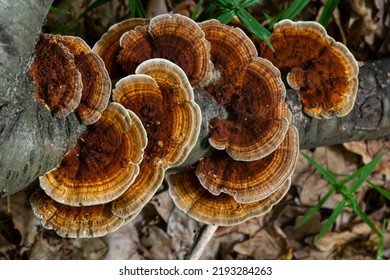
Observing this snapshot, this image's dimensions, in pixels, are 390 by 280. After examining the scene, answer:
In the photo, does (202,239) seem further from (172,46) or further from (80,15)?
(80,15)

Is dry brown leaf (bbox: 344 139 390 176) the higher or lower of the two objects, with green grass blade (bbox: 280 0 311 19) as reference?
lower

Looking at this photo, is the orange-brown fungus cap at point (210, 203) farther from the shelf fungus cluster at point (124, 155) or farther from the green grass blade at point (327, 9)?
the green grass blade at point (327, 9)

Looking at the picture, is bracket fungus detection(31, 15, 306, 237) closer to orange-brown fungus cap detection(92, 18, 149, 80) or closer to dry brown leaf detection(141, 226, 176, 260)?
orange-brown fungus cap detection(92, 18, 149, 80)

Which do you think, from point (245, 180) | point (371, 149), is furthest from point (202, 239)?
point (371, 149)

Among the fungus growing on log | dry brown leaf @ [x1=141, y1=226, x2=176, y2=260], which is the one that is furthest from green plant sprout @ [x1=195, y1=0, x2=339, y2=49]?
dry brown leaf @ [x1=141, y1=226, x2=176, y2=260]

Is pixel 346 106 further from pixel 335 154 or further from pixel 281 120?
pixel 335 154

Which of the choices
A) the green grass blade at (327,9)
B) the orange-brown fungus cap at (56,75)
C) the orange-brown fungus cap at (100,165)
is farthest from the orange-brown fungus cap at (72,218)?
the green grass blade at (327,9)
